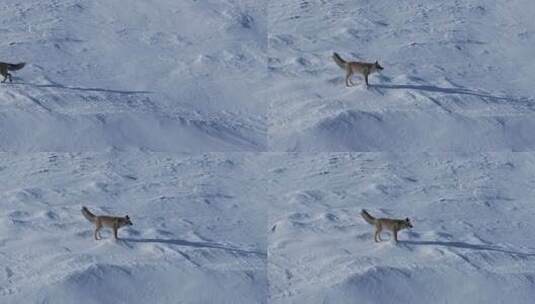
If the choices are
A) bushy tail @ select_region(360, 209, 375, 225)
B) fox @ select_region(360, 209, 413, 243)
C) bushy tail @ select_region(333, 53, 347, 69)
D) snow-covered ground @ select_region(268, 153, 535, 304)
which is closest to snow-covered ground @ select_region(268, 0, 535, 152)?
bushy tail @ select_region(333, 53, 347, 69)

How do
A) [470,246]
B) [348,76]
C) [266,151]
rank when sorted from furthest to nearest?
[348,76] → [266,151] → [470,246]

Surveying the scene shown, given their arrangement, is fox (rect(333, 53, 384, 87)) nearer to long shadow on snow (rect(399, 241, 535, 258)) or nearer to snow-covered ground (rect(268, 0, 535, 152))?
snow-covered ground (rect(268, 0, 535, 152))

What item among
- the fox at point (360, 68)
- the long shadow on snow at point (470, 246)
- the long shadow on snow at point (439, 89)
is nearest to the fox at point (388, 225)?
the long shadow on snow at point (470, 246)

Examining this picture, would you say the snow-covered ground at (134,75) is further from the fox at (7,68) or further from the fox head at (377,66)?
the fox head at (377,66)

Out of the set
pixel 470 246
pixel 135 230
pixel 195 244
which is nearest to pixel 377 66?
pixel 470 246

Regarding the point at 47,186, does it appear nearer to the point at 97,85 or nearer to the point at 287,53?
the point at 97,85

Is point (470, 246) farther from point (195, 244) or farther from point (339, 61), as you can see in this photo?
point (339, 61)
